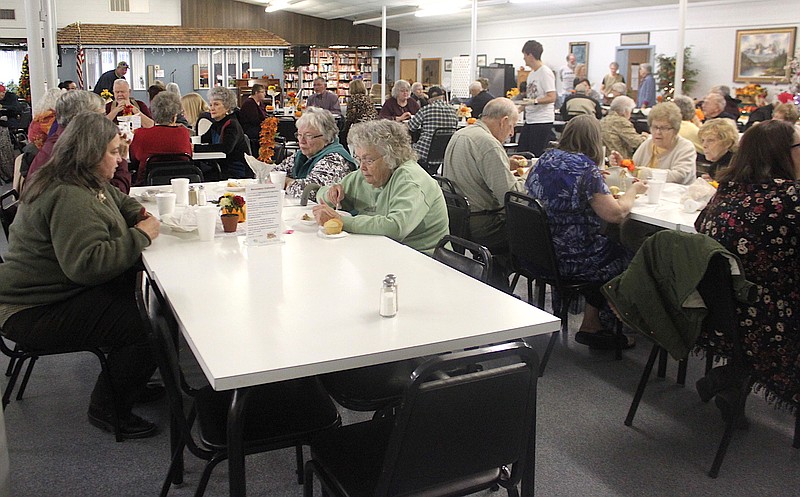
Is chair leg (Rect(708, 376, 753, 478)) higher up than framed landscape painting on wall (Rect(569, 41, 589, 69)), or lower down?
lower down

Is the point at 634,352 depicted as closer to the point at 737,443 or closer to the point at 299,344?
the point at 737,443

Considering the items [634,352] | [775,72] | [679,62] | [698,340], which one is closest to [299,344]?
[698,340]

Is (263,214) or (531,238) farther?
(531,238)

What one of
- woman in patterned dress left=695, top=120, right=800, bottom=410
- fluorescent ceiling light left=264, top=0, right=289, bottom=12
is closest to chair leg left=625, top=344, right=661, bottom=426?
woman in patterned dress left=695, top=120, right=800, bottom=410

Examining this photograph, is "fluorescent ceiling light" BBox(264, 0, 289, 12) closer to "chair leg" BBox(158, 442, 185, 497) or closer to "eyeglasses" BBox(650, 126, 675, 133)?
"eyeglasses" BBox(650, 126, 675, 133)

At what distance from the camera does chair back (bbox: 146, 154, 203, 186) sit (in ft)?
16.7

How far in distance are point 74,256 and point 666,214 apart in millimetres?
2597

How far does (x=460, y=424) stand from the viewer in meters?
1.65

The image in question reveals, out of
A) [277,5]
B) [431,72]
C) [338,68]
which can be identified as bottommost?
[431,72]

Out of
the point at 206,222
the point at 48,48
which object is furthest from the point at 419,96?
the point at 206,222

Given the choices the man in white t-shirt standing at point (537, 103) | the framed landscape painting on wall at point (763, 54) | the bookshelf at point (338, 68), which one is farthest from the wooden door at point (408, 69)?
the man in white t-shirt standing at point (537, 103)

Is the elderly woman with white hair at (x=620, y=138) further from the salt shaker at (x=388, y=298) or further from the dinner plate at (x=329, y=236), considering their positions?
the salt shaker at (x=388, y=298)

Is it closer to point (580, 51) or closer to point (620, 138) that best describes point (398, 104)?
point (620, 138)

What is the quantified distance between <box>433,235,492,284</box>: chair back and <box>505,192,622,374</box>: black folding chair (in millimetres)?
753
